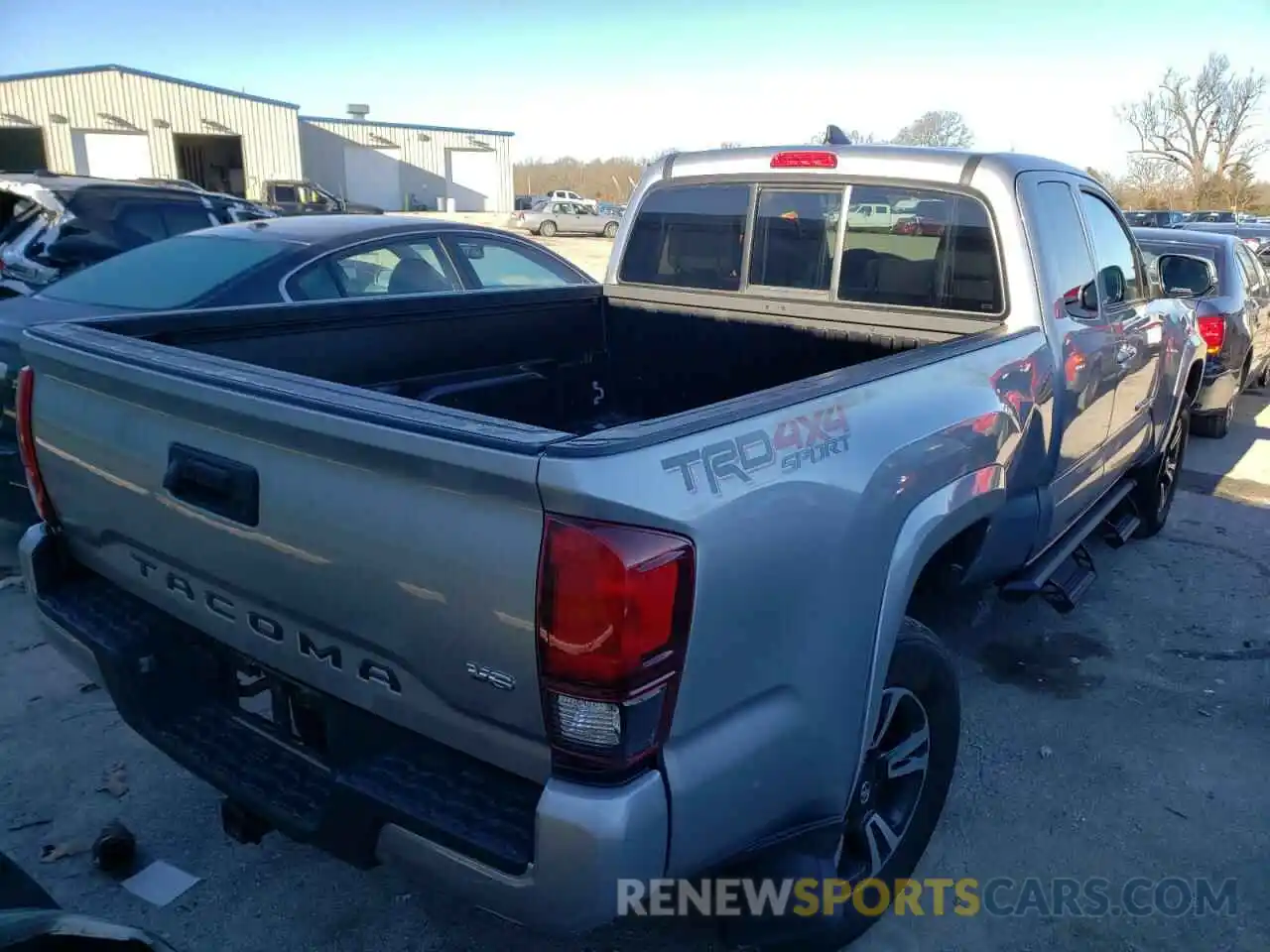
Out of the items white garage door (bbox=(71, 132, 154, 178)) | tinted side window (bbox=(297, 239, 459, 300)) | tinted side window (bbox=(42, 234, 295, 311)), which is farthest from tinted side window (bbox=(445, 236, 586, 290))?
white garage door (bbox=(71, 132, 154, 178))

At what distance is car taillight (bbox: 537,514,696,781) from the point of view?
5.16 feet

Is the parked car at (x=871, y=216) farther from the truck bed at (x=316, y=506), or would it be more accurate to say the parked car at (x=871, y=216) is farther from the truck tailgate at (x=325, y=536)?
the truck tailgate at (x=325, y=536)

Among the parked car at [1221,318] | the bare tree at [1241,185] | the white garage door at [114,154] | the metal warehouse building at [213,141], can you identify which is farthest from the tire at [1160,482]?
the bare tree at [1241,185]

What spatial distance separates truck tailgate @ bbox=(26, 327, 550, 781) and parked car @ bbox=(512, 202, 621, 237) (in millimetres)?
35492

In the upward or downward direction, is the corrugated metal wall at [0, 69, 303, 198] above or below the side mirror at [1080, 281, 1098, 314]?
above

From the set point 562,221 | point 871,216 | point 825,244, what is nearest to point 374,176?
point 562,221

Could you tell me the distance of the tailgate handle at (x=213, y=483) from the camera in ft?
6.52

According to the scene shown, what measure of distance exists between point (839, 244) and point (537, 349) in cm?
135

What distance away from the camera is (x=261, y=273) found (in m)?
5.25

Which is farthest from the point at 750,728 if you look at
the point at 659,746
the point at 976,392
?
the point at 976,392

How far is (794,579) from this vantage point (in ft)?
6.20

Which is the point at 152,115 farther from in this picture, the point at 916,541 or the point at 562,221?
the point at 916,541

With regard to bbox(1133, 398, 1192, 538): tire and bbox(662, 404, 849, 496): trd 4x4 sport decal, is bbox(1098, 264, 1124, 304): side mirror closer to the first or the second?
bbox(1133, 398, 1192, 538): tire

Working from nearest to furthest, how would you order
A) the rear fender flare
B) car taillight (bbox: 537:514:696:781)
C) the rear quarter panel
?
car taillight (bbox: 537:514:696:781), the rear quarter panel, the rear fender flare
